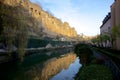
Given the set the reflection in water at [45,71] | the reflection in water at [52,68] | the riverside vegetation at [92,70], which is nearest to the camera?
the riverside vegetation at [92,70]

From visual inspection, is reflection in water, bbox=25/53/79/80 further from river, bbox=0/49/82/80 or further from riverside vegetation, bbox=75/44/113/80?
riverside vegetation, bbox=75/44/113/80

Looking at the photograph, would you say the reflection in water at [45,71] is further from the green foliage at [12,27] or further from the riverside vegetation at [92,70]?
the riverside vegetation at [92,70]

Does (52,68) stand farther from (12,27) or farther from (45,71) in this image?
(12,27)

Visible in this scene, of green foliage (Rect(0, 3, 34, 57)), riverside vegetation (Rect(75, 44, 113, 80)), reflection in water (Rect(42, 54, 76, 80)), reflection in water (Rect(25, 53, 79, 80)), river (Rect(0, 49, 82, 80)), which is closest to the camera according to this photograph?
riverside vegetation (Rect(75, 44, 113, 80))

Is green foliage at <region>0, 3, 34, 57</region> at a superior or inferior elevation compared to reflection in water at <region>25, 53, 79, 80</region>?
superior

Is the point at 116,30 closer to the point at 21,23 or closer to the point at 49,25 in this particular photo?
the point at 21,23

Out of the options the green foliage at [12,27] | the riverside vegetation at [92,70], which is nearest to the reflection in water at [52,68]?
the riverside vegetation at [92,70]

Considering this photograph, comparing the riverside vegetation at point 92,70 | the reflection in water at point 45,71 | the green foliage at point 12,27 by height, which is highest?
the green foliage at point 12,27

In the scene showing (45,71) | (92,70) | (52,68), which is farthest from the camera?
(52,68)

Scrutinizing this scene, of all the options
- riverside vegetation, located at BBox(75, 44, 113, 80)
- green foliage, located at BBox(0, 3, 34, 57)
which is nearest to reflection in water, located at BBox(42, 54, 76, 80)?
riverside vegetation, located at BBox(75, 44, 113, 80)

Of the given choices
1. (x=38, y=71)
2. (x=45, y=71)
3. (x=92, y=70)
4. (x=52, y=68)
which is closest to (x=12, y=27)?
(x=38, y=71)

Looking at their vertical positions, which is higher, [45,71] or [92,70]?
[92,70]

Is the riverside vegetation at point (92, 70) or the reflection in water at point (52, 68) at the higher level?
the riverside vegetation at point (92, 70)

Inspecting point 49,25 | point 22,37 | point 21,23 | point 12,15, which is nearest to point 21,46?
point 22,37
